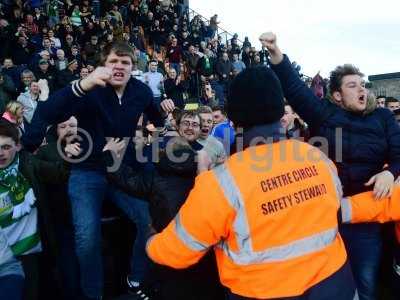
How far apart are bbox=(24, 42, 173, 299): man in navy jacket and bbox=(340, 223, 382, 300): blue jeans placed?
144cm

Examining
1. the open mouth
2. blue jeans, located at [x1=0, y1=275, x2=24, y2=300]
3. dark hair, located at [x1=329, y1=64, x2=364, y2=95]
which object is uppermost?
dark hair, located at [x1=329, y1=64, x2=364, y2=95]

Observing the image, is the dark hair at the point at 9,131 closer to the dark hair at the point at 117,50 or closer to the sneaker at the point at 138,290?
the dark hair at the point at 117,50

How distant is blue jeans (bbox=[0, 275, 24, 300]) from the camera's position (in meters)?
2.50

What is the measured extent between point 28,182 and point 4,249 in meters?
0.48

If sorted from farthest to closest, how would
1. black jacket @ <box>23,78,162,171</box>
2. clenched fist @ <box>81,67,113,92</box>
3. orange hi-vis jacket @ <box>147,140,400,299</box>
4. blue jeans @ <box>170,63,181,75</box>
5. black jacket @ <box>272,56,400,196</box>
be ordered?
blue jeans @ <box>170,63,181,75</box> → black jacket @ <box>23,78,162,171</box> → black jacket @ <box>272,56,400,196</box> → clenched fist @ <box>81,67,113,92</box> → orange hi-vis jacket @ <box>147,140,400,299</box>

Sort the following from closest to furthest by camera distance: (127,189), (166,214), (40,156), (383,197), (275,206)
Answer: (275,206)
(166,214)
(383,197)
(127,189)
(40,156)

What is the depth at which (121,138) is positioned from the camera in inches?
128

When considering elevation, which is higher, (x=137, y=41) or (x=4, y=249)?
(x=137, y=41)

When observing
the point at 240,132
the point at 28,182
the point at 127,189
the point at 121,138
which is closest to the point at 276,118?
the point at 240,132

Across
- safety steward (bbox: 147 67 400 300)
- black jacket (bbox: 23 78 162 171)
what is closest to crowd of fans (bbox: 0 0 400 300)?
black jacket (bbox: 23 78 162 171)

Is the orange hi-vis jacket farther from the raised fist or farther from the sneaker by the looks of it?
the sneaker

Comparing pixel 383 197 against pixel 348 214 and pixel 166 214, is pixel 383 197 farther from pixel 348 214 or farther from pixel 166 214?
pixel 166 214

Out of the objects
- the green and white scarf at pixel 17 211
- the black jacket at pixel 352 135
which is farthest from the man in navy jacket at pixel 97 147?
→ the black jacket at pixel 352 135

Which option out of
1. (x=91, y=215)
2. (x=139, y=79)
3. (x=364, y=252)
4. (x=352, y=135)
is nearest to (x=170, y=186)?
(x=91, y=215)
